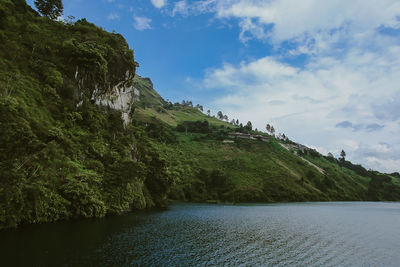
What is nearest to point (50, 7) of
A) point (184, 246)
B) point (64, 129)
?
point (64, 129)

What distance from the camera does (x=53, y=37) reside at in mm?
62438

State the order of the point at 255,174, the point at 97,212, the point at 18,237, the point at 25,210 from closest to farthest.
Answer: the point at 18,237 → the point at 25,210 → the point at 97,212 → the point at 255,174

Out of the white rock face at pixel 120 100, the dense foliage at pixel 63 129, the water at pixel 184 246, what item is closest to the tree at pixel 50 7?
the dense foliage at pixel 63 129

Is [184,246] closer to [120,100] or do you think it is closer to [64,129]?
[64,129]

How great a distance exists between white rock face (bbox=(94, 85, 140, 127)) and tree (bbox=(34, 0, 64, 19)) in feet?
113

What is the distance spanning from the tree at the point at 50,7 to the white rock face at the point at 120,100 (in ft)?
113

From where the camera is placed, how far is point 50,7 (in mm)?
80125

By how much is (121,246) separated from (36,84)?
39786 mm

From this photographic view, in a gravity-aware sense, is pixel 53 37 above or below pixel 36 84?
above

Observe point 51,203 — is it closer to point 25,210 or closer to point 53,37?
point 25,210

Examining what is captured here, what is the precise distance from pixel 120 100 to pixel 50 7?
131 ft

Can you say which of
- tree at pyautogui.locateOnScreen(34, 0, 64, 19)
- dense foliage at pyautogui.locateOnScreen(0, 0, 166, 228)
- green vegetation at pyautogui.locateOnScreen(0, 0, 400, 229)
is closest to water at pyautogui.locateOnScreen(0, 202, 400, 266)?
green vegetation at pyautogui.locateOnScreen(0, 0, 400, 229)

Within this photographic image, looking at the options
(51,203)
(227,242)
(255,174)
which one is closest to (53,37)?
(51,203)

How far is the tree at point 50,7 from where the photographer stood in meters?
78.9
